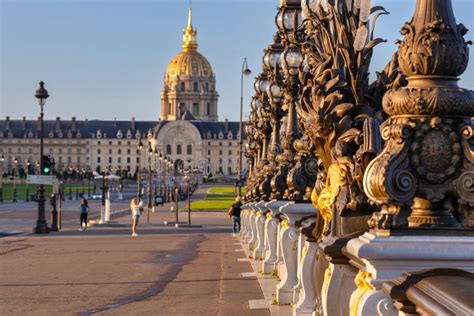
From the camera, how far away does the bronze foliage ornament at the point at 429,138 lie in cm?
618

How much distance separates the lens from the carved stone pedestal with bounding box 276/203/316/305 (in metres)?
13.7

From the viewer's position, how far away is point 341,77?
29.8 feet

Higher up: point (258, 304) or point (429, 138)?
point (429, 138)

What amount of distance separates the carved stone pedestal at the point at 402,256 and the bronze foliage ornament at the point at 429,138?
16 cm

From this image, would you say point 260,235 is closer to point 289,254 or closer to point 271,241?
point 271,241

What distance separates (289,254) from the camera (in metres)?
14.1

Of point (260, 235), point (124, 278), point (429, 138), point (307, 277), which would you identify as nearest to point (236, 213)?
point (260, 235)

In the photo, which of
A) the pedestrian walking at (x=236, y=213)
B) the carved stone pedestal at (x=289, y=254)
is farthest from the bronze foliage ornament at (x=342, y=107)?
the pedestrian walking at (x=236, y=213)

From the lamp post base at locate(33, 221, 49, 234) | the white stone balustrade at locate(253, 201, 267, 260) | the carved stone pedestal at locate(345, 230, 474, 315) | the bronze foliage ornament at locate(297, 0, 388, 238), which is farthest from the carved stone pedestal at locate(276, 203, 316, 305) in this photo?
the lamp post base at locate(33, 221, 49, 234)

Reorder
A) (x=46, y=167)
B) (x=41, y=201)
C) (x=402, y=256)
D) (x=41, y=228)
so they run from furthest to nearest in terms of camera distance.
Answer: (x=46, y=167)
(x=41, y=201)
(x=41, y=228)
(x=402, y=256)

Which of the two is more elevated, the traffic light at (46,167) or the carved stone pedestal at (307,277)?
the traffic light at (46,167)

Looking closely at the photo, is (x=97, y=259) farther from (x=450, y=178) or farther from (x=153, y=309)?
→ (x=450, y=178)

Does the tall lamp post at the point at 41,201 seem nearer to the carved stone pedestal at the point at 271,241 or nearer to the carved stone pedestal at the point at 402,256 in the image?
the carved stone pedestal at the point at 271,241

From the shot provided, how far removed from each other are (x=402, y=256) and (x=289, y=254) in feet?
26.7
